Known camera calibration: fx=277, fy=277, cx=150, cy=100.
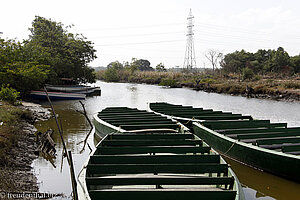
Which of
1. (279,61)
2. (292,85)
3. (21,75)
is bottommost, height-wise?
(292,85)

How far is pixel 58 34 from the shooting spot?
110 feet

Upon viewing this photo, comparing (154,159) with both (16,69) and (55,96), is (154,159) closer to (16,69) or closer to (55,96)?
(16,69)

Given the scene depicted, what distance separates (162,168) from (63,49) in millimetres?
31015

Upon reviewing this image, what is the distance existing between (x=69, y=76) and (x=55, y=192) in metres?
28.9

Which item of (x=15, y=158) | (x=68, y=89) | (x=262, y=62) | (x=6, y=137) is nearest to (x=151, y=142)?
(x=15, y=158)

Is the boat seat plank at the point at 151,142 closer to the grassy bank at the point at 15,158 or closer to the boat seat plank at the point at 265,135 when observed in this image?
the boat seat plank at the point at 265,135

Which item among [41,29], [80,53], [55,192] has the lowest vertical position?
[55,192]

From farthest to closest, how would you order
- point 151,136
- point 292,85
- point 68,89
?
1. point 292,85
2. point 68,89
3. point 151,136

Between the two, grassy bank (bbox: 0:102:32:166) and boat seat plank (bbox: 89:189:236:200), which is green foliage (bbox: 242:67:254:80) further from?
boat seat plank (bbox: 89:189:236:200)

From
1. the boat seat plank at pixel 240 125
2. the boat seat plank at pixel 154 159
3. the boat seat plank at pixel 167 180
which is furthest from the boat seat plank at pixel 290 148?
the boat seat plank at pixel 167 180

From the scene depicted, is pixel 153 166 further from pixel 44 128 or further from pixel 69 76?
pixel 69 76

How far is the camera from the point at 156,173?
564cm

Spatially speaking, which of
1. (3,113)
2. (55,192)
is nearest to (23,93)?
(3,113)

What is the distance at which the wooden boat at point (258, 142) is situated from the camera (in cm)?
707
